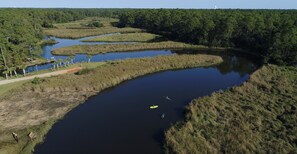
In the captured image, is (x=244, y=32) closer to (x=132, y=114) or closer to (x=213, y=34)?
(x=213, y=34)

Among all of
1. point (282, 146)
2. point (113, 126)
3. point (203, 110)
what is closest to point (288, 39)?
point (203, 110)

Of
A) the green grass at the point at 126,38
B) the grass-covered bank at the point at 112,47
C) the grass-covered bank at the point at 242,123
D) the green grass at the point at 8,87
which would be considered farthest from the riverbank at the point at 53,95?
the green grass at the point at 126,38

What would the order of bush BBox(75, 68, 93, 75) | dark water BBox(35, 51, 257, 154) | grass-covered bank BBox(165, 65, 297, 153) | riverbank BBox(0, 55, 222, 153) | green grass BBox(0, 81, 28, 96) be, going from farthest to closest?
1. bush BBox(75, 68, 93, 75)
2. green grass BBox(0, 81, 28, 96)
3. riverbank BBox(0, 55, 222, 153)
4. dark water BBox(35, 51, 257, 154)
5. grass-covered bank BBox(165, 65, 297, 153)

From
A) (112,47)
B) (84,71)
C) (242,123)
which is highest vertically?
(242,123)

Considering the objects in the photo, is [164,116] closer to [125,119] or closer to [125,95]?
[125,119]

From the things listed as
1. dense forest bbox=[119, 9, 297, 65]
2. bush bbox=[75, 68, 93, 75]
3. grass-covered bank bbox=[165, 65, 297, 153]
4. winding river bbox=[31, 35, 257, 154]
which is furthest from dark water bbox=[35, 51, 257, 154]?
dense forest bbox=[119, 9, 297, 65]

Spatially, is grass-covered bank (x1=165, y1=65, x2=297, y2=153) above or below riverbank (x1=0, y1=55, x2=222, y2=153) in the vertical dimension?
above

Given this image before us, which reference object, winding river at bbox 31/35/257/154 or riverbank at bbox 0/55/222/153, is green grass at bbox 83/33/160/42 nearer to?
riverbank at bbox 0/55/222/153


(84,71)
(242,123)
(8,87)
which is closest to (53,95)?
(8,87)
